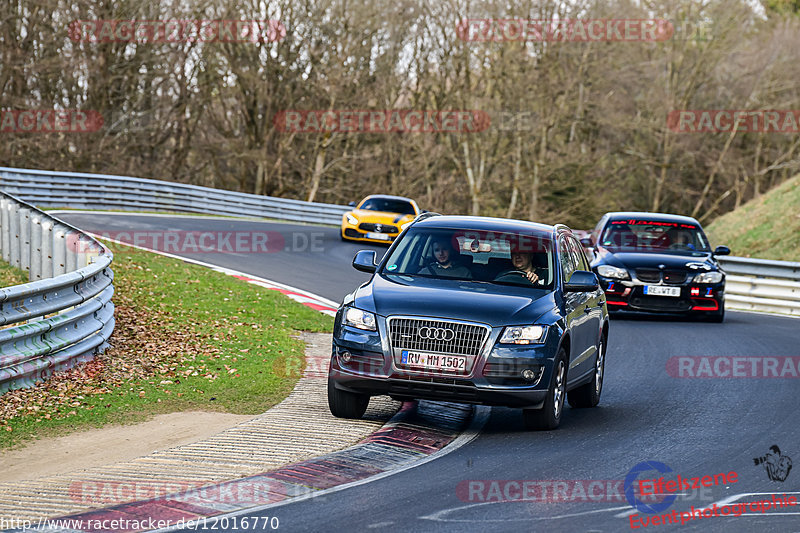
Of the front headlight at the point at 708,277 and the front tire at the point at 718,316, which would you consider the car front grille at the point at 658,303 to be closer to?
the front headlight at the point at 708,277

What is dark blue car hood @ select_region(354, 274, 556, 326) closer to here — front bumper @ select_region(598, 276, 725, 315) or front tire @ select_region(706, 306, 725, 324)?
front bumper @ select_region(598, 276, 725, 315)

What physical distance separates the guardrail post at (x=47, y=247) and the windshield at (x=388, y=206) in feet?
51.3

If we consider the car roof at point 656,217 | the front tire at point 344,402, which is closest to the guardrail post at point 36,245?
the front tire at point 344,402

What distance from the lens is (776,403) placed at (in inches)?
443

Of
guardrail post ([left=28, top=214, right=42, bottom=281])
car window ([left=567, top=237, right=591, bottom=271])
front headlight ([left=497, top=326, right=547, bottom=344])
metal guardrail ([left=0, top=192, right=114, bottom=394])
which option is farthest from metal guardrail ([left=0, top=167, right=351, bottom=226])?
front headlight ([left=497, top=326, right=547, bottom=344])

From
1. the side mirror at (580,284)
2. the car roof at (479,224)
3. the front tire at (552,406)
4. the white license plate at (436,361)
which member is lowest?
the front tire at (552,406)

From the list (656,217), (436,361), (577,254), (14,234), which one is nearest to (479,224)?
(577,254)

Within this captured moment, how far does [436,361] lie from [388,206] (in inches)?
884

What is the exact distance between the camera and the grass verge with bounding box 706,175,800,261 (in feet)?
103

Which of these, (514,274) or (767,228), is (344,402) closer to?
(514,274)

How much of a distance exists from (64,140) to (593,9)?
76.7 feet

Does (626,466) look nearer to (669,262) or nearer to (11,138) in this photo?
(669,262)

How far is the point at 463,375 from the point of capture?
879 cm

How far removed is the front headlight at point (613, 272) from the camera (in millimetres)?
17938
